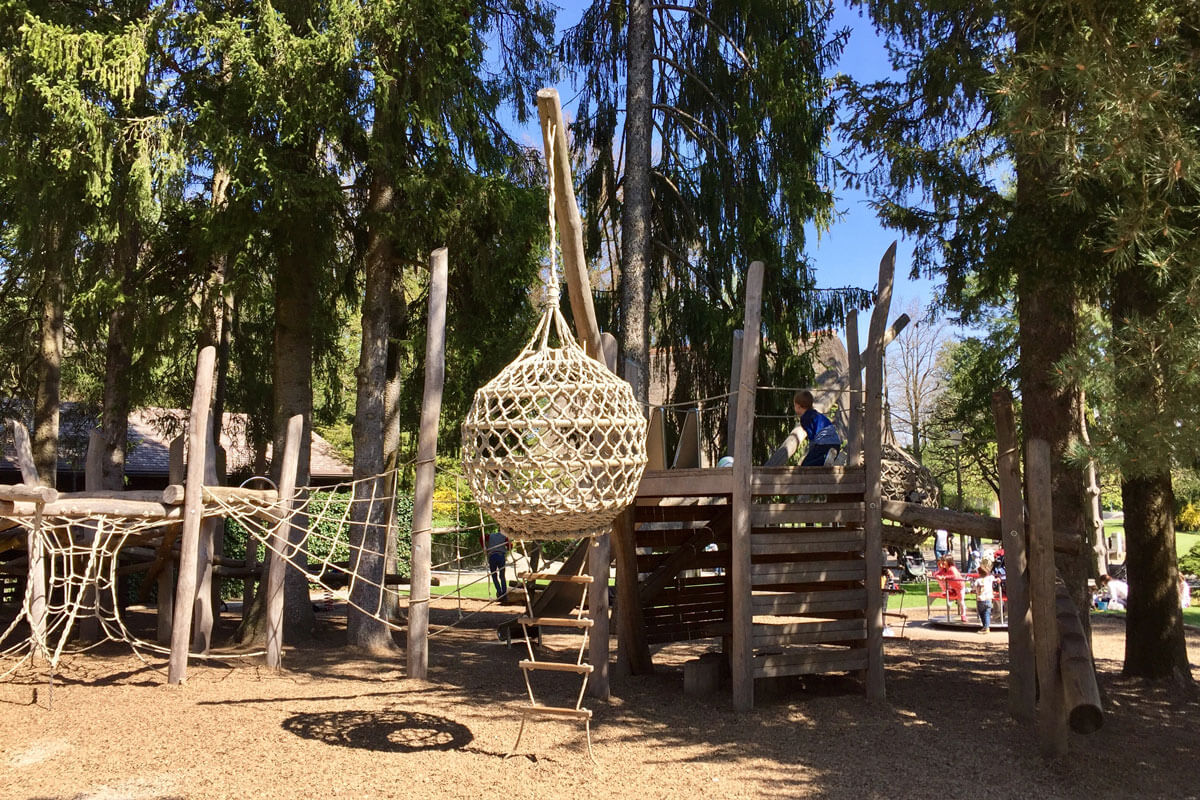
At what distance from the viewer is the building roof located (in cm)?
1609

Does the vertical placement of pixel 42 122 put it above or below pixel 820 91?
below

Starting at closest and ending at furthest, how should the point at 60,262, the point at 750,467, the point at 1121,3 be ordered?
the point at 1121,3
the point at 750,467
the point at 60,262

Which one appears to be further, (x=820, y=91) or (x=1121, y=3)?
(x=820, y=91)

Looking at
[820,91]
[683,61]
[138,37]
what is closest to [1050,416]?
[820,91]

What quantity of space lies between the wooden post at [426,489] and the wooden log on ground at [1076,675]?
4540 mm

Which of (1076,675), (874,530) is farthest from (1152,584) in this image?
(1076,675)

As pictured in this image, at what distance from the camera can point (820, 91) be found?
12.6 meters

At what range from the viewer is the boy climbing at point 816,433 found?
8578 millimetres

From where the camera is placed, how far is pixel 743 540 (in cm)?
785

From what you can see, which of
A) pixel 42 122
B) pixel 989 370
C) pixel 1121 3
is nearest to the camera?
pixel 1121 3

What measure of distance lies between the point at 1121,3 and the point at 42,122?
9.30 meters

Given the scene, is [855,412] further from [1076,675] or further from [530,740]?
[530,740]

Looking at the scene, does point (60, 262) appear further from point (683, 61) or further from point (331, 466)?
point (331, 466)

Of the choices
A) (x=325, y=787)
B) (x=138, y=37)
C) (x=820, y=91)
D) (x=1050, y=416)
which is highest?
(x=820, y=91)
